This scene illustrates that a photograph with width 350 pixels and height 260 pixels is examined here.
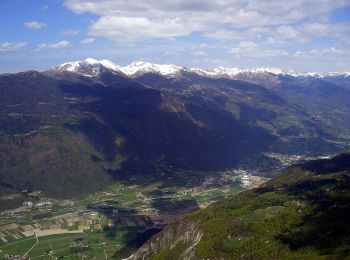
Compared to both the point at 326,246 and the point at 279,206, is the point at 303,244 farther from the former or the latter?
the point at 279,206

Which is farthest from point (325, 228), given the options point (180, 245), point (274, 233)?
point (180, 245)

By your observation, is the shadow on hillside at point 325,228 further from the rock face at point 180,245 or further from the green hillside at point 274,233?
the rock face at point 180,245

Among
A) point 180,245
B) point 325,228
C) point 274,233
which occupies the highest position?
point 325,228

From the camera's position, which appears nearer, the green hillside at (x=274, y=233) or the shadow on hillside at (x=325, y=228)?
the shadow on hillside at (x=325, y=228)

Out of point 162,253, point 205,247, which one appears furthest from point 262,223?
point 162,253

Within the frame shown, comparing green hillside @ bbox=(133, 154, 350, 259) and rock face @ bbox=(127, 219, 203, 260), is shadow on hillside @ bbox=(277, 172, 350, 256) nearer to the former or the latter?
green hillside @ bbox=(133, 154, 350, 259)

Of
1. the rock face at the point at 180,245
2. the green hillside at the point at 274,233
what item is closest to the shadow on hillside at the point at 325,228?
the green hillside at the point at 274,233

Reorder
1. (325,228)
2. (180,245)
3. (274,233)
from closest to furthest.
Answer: (325,228) → (274,233) → (180,245)

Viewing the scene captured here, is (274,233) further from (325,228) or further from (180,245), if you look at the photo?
(180,245)

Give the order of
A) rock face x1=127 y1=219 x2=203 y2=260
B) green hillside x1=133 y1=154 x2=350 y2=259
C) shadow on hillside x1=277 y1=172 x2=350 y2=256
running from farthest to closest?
rock face x1=127 y1=219 x2=203 y2=260 → green hillside x1=133 y1=154 x2=350 y2=259 → shadow on hillside x1=277 y1=172 x2=350 y2=256

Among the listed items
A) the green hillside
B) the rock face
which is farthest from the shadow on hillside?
the rock face

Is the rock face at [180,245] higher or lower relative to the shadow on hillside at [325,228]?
lower
